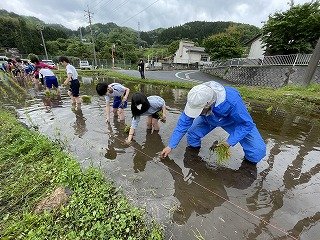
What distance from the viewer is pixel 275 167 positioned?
4004mm

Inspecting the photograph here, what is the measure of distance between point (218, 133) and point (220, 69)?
2206cm

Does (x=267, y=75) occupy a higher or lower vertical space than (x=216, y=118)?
lower

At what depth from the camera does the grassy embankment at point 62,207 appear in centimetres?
240

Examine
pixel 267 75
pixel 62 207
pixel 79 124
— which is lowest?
pixel 267 75

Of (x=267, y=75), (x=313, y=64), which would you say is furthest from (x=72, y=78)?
(x=267, y=75)

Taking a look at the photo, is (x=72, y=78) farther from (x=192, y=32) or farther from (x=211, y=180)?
(x=192, y=32)

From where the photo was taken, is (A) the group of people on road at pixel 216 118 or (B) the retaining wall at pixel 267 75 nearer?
(A) the group of people on road at pixel 216 118

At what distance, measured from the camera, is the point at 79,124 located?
19.9ft

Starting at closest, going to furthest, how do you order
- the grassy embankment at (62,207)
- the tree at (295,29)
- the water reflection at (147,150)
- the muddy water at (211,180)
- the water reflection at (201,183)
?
the grassy embankment at (62,207) → the muddy water at (211,180) → the water reflection at (201,183) → the water reflection at (147,150) → the tree at (295,29)

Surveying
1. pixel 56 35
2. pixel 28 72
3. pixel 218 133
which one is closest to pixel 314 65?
pixel 218 133

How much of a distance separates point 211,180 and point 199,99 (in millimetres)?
1367

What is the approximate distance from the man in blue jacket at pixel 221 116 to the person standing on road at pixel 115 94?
2.29 metres

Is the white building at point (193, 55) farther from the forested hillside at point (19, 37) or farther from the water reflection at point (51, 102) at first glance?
the water reflection at point (51, 102)

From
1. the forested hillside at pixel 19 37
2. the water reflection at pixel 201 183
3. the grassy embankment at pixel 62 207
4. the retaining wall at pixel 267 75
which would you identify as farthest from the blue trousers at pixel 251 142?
the forested hillside at pixel 19 37
